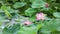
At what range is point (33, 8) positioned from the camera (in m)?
1.80

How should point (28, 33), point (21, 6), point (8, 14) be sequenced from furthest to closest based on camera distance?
point (21, 6) < point (8, 14) < point (28, 33)

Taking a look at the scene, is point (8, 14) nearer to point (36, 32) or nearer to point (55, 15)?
point (55, 15)

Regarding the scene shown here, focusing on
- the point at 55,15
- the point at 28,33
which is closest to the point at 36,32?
the point at 28,33

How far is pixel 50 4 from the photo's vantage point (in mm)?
2002

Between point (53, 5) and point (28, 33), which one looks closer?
point (28, 33)

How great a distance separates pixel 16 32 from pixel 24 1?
922mm

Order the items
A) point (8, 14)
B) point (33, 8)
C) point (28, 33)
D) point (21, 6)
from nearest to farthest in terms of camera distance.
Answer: point (28, 33) < point (8, 14) < point (33, 8) < point (21, 6)

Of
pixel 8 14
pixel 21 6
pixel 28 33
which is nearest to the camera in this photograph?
pixel 28 33

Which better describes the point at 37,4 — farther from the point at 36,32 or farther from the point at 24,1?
the point at 36,32

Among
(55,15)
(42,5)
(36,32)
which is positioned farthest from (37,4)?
(36,32)

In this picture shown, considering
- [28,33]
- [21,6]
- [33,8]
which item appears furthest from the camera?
[21,6]

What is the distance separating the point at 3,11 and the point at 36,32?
2.29 ft

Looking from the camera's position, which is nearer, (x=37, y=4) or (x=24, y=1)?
(x=37, y=4)

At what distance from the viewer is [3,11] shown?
1771 mm
